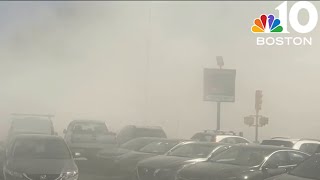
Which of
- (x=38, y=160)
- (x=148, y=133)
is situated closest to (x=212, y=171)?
(x=38, y=160)

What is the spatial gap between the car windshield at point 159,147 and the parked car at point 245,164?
3.09 m

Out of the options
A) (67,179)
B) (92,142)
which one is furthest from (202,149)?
(92,142)

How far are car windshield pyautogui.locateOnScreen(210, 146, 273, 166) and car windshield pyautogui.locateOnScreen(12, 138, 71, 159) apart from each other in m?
3.33

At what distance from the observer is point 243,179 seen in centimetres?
868

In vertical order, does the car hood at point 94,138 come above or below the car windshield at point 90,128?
below

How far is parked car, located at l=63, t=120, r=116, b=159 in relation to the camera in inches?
611

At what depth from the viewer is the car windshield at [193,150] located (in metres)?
11.4

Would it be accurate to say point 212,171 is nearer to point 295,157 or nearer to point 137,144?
point 295,157

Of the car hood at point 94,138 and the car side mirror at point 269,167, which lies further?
the car hood at point 94,138

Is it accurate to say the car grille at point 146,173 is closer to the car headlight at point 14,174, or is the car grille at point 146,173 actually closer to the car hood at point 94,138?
the car headlight at point 14,174

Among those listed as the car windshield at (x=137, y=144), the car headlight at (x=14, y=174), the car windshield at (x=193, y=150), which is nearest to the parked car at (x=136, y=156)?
the car windshield at (x=137, y=144)

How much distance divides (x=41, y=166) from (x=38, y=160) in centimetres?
45

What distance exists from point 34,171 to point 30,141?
65.0 inches

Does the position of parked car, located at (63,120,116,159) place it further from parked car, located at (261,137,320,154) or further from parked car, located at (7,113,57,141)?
parked car, located at (261,137,320,154)
